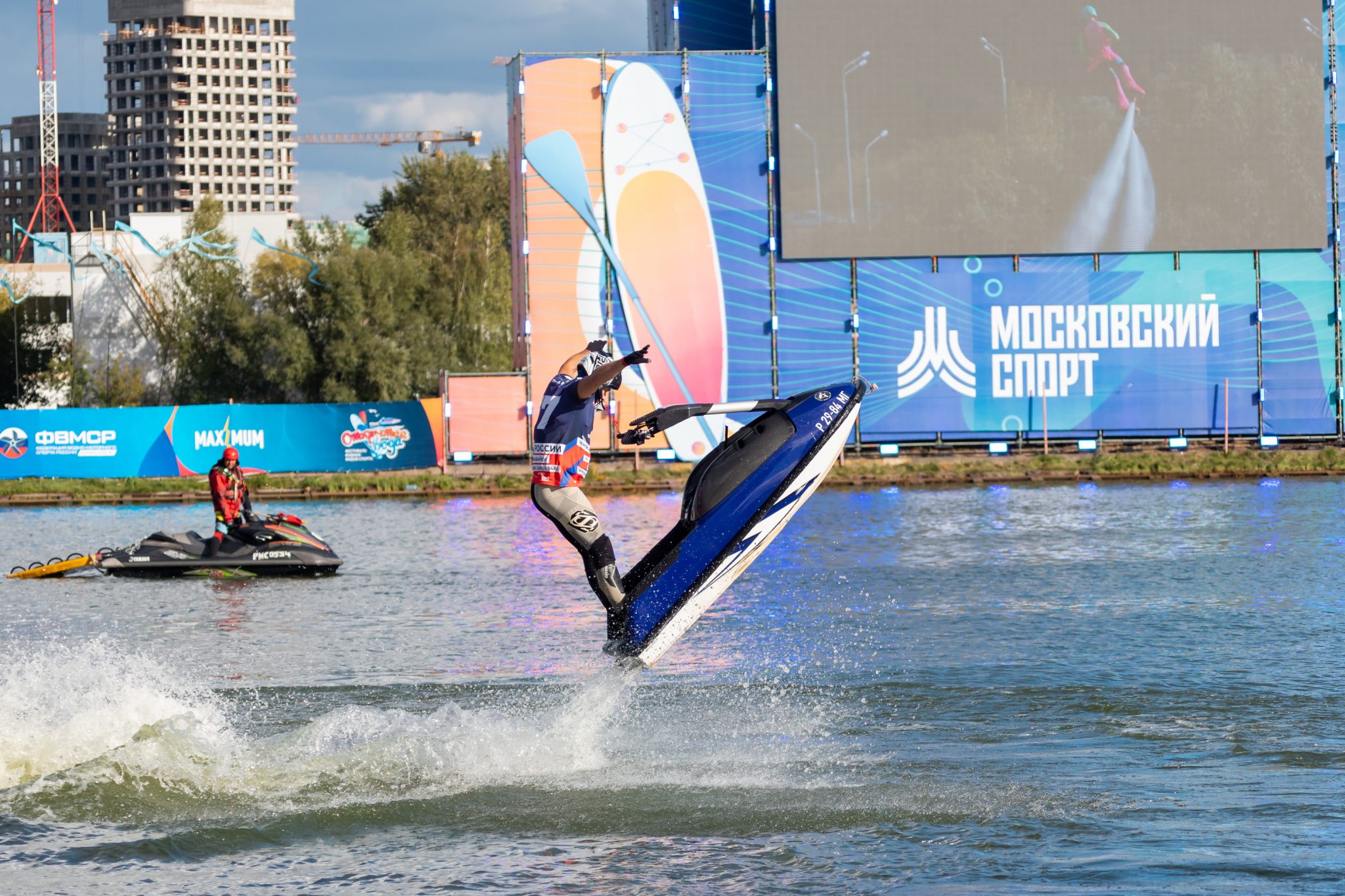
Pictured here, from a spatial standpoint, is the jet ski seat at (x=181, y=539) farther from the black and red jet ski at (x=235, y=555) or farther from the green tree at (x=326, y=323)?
the green tree at (x=326, y=323)

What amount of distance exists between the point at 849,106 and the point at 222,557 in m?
27.5

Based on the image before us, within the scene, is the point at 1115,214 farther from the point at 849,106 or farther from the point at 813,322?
the point at 813,322

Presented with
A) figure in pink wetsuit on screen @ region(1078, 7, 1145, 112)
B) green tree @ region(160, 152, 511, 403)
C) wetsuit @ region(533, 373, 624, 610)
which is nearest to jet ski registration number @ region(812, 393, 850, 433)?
wetsuit @ region(533, 373, 624, 610)

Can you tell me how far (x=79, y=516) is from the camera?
3281cm

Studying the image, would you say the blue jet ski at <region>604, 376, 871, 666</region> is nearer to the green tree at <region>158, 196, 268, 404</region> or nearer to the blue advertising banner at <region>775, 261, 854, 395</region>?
the blue advertising banner at <region>775, 261, 854, 395</region>

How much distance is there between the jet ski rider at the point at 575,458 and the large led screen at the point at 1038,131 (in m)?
34.9

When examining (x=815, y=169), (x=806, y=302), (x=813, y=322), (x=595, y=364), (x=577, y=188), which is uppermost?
(x=815, y=169)

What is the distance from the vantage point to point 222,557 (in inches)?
819

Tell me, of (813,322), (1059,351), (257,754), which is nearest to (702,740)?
(257,754)

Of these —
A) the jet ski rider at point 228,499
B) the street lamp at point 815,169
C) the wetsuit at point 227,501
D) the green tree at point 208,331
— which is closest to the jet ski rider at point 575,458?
the jet ski rider at point 228,499

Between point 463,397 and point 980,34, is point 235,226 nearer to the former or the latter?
point 463,397

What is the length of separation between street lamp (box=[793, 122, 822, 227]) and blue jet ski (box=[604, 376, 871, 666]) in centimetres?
3419

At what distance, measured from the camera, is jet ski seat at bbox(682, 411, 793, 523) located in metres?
9.60

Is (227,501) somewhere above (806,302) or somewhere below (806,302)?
below
